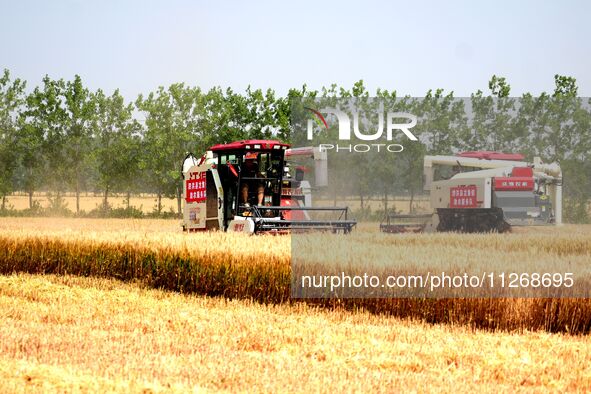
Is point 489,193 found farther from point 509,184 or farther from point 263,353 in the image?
point 263,353

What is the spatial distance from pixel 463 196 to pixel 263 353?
1166cm

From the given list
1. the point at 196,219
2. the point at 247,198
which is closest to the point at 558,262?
the point at 247,198

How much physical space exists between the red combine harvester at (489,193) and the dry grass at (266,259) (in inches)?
25.8

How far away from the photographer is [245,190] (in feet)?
54.3

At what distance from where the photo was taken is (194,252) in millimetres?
12766

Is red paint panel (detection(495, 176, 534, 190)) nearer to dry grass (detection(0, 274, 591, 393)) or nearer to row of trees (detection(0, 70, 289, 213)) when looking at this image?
dry grass (detection(0, 274, 591, 393))

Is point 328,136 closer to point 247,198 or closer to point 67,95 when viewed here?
point 247,198

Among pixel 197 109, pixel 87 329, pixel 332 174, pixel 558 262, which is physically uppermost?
pixel 197 109

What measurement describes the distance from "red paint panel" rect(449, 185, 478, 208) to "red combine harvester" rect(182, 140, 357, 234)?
3050 mm

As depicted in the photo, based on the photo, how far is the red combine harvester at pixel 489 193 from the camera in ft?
58.3

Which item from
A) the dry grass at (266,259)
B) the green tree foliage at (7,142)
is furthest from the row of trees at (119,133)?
the dry grass at (266,259)

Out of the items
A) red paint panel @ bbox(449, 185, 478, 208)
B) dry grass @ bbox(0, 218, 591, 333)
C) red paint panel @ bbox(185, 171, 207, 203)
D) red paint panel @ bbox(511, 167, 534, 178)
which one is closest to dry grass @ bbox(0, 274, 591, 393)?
dry grass @ bbox(0, 218, 591, 333)

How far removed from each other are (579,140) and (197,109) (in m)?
18.2

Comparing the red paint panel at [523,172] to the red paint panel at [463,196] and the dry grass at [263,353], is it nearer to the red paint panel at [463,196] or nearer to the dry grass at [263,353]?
the red paint panel at [463,196]
